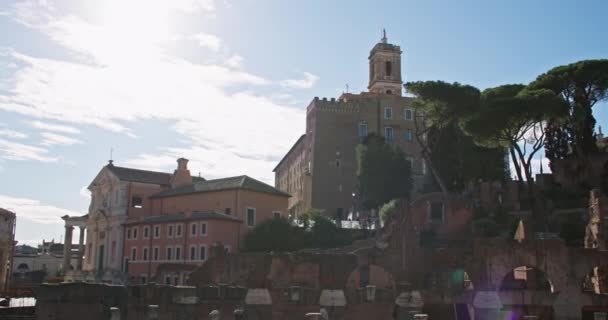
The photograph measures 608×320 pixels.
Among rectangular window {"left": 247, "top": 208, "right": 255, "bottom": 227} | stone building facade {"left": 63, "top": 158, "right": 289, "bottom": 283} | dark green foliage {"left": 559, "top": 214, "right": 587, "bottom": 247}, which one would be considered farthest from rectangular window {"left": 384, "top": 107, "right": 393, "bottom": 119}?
dark green foliage {"left": 559, "top": 214, "right": 587, "bottom": 247}

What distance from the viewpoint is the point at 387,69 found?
8169 centimetres

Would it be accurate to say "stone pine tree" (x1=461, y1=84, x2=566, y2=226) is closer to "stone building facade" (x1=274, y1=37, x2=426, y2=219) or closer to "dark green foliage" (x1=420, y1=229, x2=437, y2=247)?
"dark green foliage" (x1=420, y1=229, x2=437, y2=247)

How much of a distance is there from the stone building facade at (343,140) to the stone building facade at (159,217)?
16500mm


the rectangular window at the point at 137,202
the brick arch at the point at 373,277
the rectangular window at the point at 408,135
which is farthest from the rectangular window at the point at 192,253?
the rectangular window at the point at 408,135

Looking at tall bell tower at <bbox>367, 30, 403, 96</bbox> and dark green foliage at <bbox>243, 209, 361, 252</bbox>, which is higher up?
tall bell tower at <bbox>367, 30, 403, 96</bbox>

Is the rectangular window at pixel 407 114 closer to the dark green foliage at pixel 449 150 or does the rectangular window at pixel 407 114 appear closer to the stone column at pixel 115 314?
the dark green foliage at pixel 449 150

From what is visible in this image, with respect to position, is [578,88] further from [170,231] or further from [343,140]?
[170,231]

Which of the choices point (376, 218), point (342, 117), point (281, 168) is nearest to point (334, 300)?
point (376, 218)

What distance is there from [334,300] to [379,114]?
178ft

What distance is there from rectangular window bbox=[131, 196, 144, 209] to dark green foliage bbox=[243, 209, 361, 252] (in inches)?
524

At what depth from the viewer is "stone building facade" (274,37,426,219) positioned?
70.4 meters

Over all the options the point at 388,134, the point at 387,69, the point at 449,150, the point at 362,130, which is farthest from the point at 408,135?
the point at 449,150

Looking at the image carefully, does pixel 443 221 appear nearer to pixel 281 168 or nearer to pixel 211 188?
pixel 211 188

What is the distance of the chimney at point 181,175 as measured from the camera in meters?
58.8
